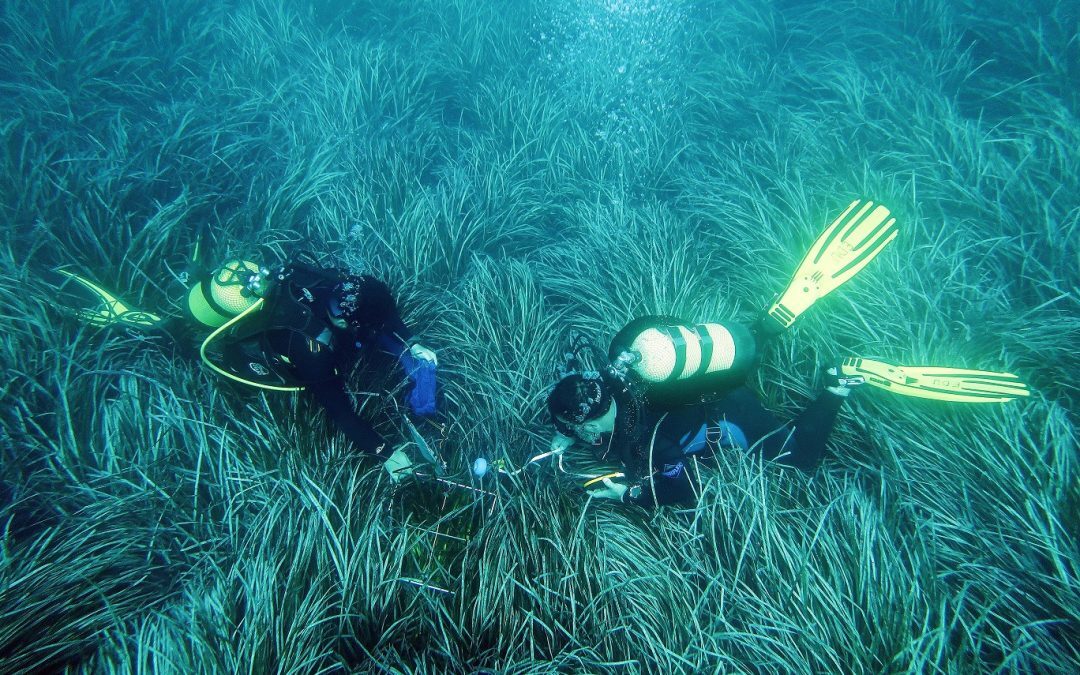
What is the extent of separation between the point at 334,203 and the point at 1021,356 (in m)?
4.92

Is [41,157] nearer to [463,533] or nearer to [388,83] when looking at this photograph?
[388,83]

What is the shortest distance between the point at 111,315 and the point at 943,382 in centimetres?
475

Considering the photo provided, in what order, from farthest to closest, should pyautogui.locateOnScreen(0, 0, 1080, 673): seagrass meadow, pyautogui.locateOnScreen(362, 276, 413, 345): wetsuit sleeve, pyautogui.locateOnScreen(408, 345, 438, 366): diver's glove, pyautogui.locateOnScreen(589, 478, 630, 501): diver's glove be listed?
pyautogui.locateOnScreen(408, 345, 438, 366): diver's glove < pyautogui.locateOnScreen(362, 276, 413, 345): wetsuit sleeve < pyautogui.locateOnScreen(589, 478, 630, 501): diver's glove < pyautogui.locateOnScreen(0, 0, 1080, 673): seagrass meadow

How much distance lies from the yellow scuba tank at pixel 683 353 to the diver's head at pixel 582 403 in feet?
0.47

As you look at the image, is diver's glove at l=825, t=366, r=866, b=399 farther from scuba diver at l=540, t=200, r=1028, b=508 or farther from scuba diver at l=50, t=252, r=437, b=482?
scuba diver at l=50, t=252, r=437, b=482

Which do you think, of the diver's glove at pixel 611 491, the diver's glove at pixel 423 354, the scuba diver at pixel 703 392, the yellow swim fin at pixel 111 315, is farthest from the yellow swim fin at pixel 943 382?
the yellow swim fin at pixel 111 315

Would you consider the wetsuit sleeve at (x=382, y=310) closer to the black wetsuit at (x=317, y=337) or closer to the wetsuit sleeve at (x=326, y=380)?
the black wetsuit at (x=317, y=337)

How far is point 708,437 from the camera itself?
244 cm

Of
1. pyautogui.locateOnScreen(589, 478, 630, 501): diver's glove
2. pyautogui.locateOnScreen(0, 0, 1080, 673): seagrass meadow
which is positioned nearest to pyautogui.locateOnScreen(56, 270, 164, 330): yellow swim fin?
pyautogui.locateOnScreen(0, 0, 1080, 673): seagrass meadow

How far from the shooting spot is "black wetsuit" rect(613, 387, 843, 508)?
81.7 inches

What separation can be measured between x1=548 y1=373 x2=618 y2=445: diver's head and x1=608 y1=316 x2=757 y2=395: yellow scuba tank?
14cm

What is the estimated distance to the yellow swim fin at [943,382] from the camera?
7.43ft

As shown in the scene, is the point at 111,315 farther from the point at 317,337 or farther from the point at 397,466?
the point at 397,466

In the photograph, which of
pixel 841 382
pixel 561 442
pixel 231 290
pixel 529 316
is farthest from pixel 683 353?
pixel 231 290
